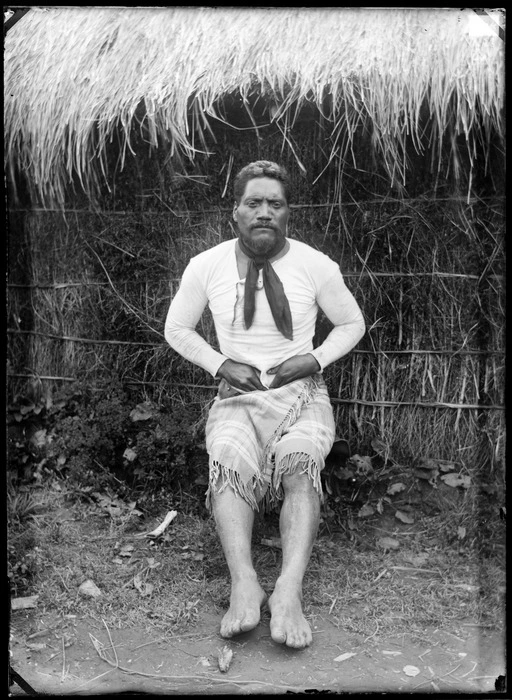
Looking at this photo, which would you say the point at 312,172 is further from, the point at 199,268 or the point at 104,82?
the point at 104,82

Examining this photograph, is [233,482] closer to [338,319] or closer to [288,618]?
[288,618]

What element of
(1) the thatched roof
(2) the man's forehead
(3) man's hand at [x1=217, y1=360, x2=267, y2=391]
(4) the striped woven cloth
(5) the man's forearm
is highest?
(1) the thatched roof

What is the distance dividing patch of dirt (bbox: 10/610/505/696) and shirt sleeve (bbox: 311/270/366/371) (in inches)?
44.0

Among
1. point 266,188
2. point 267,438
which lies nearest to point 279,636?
point 267,438

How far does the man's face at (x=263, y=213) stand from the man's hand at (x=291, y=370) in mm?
485

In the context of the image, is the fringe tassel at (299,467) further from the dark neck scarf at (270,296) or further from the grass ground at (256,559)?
the dark neck scarf at (270,296)

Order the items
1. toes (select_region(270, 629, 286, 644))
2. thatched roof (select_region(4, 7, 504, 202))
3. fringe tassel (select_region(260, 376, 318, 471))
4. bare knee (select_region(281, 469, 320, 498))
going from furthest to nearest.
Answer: fringe tassel (select_region(260, 376, 318, 471)), bare knee (select_region(281, 469, 320, 498)), thatched roof (select_region(4, 7, 504, 202)), toes (select_region(270, 629, 286, 644))

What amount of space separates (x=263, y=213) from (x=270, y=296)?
1.15 ft

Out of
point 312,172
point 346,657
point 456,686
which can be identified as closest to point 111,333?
point 312,172

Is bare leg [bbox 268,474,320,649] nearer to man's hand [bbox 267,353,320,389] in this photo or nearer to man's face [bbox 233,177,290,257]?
man's hand [bbox 267,353,320,389]

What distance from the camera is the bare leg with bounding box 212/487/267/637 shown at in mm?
2834

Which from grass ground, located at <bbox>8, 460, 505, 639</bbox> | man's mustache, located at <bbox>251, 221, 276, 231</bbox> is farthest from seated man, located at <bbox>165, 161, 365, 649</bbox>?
grass ground, located at <bbox>8, 460, 505, 639</bbox>

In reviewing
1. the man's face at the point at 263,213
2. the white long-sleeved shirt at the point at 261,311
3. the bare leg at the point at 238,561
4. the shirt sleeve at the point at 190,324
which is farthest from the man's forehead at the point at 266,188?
the bare leg at the point at 238,561

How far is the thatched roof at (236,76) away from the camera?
9.80 ft
